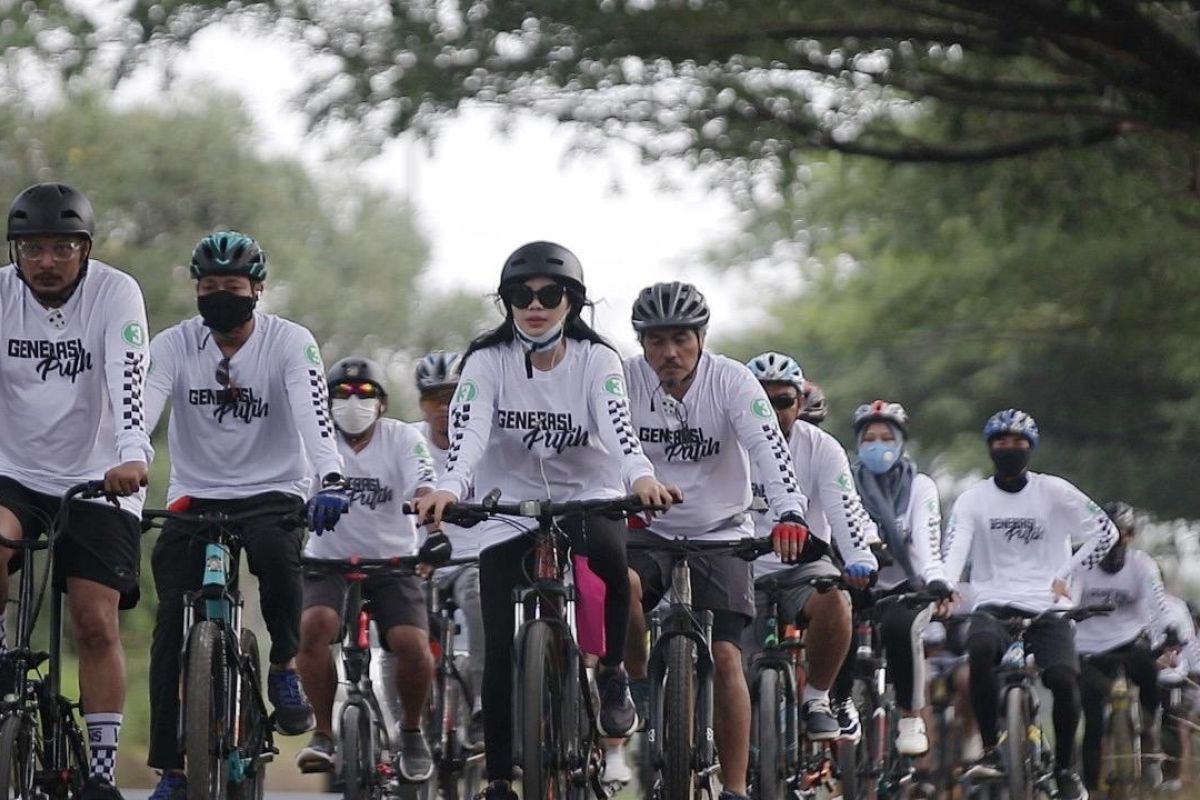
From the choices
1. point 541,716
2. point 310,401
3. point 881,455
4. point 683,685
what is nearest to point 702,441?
point 683,685

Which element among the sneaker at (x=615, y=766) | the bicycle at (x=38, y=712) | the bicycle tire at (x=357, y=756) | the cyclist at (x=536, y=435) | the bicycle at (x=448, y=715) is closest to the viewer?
the bicycle at (x=38, y=712)

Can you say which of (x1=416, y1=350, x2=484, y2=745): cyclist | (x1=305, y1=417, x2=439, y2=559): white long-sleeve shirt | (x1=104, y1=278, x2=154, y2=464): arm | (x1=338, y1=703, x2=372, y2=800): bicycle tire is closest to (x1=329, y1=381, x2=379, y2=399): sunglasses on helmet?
(x1=305, y1=417, x2=439, y2=559): white long-sleeve shirt

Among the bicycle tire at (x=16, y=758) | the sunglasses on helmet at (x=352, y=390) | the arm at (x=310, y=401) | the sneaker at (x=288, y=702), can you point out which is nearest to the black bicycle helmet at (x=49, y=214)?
the arm at (x=310, y=401)

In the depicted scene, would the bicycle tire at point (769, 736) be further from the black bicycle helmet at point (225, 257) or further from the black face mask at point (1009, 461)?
the black face mask at point (1009, 461)

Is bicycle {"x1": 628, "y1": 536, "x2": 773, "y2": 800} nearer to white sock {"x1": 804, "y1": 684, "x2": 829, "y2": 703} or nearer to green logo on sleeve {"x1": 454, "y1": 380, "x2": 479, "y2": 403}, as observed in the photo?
green logo on sleeve {"x1": 454, "y1": 380, "x2": 479, "y2": 403}

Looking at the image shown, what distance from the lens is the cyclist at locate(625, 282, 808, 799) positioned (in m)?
10.8

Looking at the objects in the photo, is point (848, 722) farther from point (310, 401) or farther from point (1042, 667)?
point (310, 401)

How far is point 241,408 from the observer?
1013 centimetres

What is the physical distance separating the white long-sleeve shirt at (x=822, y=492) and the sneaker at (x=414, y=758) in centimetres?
194

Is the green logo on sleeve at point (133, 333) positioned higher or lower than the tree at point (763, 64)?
lower

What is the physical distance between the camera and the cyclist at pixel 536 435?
9742mm

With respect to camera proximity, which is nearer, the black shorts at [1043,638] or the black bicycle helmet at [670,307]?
the black bicycle helmet at [670,307]

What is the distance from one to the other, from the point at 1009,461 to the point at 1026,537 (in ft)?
1.56

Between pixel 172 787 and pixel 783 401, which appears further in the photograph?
pixel 783 401
